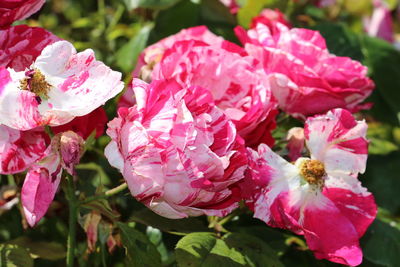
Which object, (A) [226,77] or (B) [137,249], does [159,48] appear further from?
(B) [137,249]

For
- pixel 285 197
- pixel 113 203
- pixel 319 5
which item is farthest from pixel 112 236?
pixel 319 5

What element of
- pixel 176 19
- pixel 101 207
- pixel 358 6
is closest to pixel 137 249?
pixel 101 207

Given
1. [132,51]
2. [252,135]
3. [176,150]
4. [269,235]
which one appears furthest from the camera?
[132,51]

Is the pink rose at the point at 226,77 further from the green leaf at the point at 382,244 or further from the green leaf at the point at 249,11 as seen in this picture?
the green leaf at the point at 249,11

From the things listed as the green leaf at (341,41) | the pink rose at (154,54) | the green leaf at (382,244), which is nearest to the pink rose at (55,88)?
the pink rose at (154,54)

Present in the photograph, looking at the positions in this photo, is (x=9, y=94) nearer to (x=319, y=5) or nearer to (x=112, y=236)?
(x=112, y=236)

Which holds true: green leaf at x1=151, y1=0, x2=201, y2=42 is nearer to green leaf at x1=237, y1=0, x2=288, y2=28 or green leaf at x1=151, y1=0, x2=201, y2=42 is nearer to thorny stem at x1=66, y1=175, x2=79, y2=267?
green leaf at x1=237, y1=0, x2=288, y2=28
